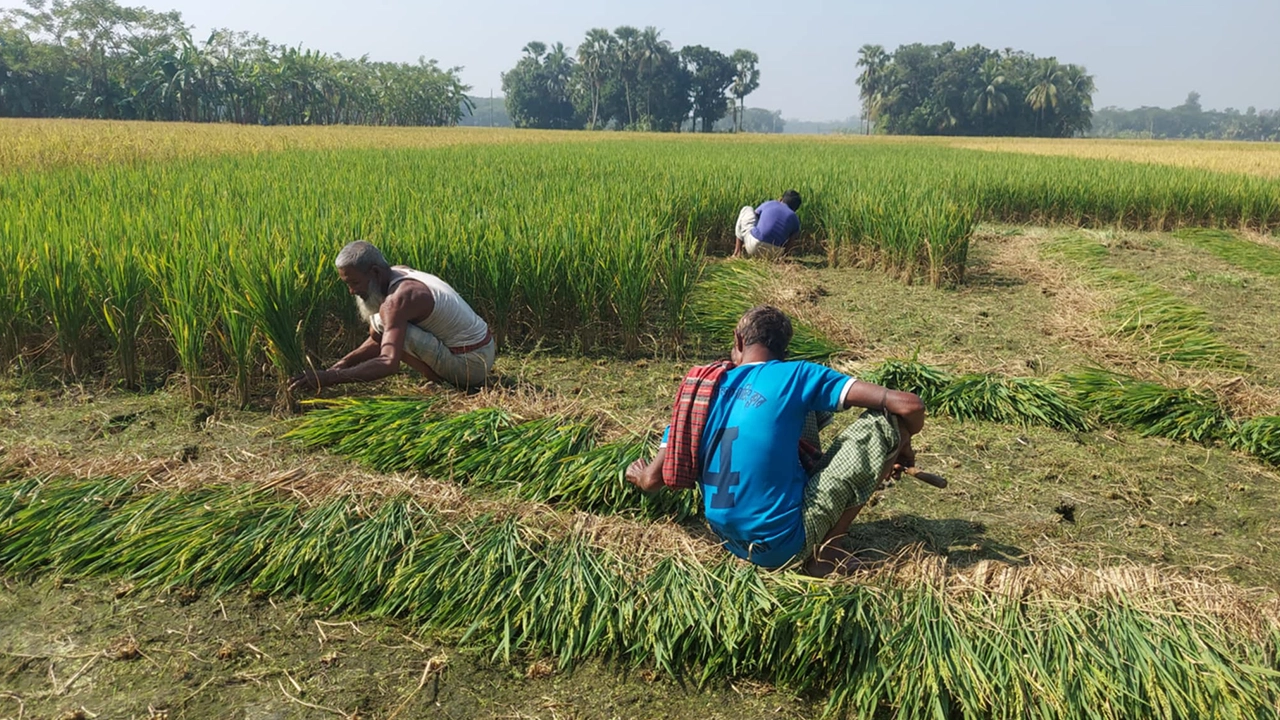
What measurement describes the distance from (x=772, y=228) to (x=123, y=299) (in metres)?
5.27

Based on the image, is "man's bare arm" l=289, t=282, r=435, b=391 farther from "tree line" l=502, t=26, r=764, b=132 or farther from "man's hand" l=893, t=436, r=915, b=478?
"tree line" l=502, t=26, r=764, b=132

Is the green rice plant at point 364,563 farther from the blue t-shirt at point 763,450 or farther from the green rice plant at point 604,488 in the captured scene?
the blue t-shirt at point 763,450

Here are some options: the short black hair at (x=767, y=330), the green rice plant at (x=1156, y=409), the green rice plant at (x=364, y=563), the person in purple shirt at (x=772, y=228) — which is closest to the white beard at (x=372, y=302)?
the green rice plant at (x=364, y=563)

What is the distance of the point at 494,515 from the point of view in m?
2.54

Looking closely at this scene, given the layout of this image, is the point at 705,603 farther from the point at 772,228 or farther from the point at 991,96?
the point at 991,96

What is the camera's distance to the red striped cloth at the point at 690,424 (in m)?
2.18

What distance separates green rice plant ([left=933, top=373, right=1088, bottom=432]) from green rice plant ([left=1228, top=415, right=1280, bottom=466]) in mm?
618

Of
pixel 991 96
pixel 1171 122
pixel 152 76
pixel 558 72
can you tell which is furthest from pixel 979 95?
pixel 1171 122

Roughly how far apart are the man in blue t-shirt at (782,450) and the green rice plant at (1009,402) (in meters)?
1.69

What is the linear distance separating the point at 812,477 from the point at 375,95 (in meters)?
64.6

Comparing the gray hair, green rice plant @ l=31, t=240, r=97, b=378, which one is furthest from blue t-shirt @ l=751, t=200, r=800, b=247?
green rice plant @ l=31, t=240, r=97, b=378

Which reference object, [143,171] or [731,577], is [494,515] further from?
[143,171]

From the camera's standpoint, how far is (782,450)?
2146 mm

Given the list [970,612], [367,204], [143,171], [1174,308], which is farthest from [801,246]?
[143,171]
